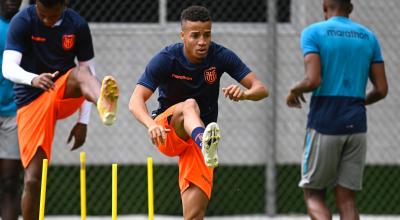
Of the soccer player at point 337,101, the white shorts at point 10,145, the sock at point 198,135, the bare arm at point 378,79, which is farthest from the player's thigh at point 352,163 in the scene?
the white shorts at point 10,145

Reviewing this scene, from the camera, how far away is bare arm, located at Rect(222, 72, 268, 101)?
22.9ft

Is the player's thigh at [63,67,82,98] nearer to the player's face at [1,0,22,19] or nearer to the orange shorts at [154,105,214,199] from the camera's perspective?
the orange shorts at [154,105,214,199]

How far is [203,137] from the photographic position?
6.88 m

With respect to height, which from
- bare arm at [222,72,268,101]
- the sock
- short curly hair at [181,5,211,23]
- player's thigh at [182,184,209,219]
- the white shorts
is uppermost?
short curly hair at [181,5,211,23]

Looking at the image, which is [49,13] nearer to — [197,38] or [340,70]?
[197,38]

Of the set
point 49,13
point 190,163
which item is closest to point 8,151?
point 49,13

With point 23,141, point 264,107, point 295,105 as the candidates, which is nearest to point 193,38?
point 295,105

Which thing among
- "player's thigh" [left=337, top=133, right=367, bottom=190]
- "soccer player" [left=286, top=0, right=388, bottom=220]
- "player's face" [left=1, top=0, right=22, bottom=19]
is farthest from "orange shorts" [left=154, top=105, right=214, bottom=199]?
"player's face" [left=1, top=0, right=22, bottom=19]

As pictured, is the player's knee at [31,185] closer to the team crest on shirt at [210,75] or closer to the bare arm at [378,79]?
the team crest on shirt at [210,75]

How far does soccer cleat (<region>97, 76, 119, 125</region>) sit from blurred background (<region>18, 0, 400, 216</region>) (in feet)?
12.0

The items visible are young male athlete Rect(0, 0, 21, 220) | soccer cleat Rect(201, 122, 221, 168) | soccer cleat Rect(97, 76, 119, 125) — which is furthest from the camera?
young male athlete Rect(0, 0, 21, 220)

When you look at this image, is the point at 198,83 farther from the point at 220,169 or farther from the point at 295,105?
the point at 220,169

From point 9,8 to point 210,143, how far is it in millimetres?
2490

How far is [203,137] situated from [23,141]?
64.3 inches
